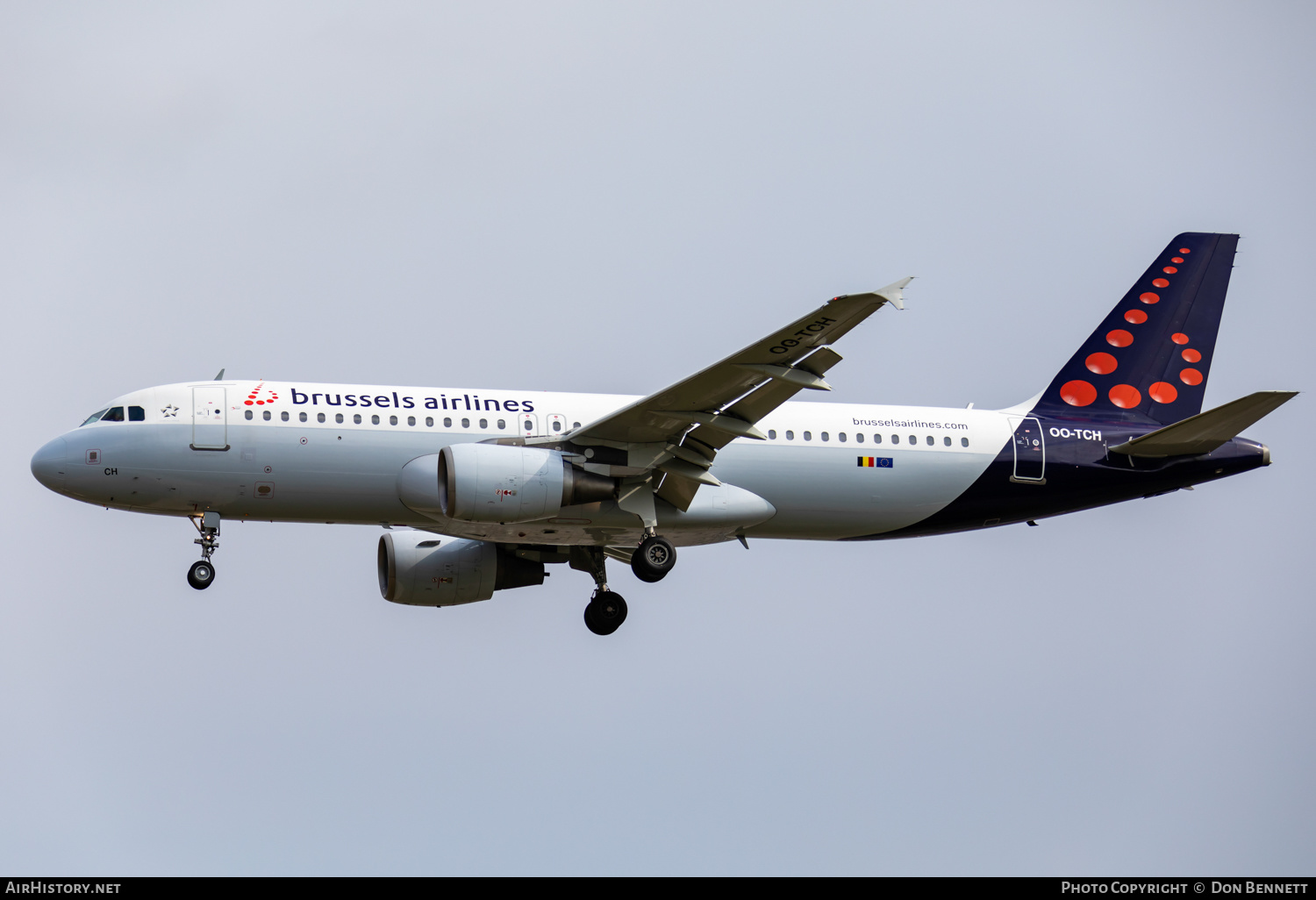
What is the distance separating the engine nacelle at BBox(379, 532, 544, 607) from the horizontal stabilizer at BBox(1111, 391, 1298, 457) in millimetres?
13648

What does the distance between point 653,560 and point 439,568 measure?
6.01 meters

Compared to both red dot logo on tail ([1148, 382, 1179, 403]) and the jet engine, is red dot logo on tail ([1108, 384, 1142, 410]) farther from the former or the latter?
the jet engine

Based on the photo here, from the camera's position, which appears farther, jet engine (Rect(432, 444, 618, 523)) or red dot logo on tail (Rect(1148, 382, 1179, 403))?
red dot logo on tail (Rect(1148, 382, 1179, 403))

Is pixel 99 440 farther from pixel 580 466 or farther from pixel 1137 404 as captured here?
pixel 1137 404

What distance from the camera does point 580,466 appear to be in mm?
32531

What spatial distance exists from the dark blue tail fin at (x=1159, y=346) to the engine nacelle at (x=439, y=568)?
41.3 feet

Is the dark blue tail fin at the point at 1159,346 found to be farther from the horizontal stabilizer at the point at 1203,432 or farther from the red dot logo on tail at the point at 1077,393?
the horizontal stabilizer at the point at 1203,432

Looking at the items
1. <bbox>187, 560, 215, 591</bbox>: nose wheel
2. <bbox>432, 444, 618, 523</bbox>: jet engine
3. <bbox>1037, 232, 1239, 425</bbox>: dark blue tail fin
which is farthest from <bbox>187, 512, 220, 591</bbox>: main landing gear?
<bbox>1037, 232, 1239, 425</bbox>: dark blue tail fin

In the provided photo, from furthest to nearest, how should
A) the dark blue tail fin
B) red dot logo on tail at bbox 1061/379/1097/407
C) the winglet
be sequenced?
the dark blue tail fin < red dot logo on tail at bbox 1061/379/1097/407 < the winglet

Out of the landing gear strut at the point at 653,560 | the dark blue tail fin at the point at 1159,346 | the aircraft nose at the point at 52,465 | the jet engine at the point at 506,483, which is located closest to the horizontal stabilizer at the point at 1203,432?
the dark blue tail fin at the point at 1159,346

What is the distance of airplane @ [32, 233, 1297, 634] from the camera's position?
3192 cm

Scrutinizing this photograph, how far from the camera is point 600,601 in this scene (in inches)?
1449

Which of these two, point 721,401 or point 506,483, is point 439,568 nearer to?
point 506,483
